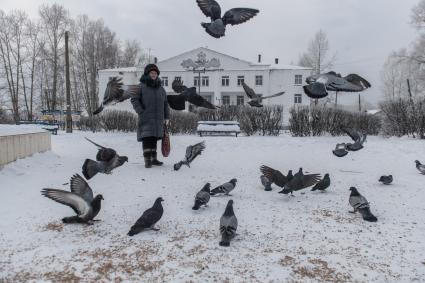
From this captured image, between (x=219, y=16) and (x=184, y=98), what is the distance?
201cm

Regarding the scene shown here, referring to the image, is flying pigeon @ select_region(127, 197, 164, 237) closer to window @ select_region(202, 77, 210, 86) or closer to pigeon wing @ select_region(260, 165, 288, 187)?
pigeon wing @ select_region(260, 165, 288, 187)

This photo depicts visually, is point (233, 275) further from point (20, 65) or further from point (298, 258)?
point (20, 65)

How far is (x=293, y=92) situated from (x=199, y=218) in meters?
35.7

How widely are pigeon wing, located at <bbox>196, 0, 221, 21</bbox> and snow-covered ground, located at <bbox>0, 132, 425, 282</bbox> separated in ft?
7.34

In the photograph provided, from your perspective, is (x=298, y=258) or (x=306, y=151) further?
(x=306, y=151)

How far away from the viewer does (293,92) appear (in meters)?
38.3

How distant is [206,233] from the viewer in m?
3.88

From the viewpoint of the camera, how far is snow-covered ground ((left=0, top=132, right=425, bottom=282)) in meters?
3.05

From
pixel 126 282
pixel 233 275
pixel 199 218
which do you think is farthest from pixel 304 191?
pixel 126 282

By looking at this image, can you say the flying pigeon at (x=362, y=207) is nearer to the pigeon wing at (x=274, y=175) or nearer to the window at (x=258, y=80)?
the pigeon wing at (x=274, y=175)

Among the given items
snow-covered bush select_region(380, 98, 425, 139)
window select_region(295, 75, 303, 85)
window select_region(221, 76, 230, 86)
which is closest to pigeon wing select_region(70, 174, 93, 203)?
snow-covered bush select_region(380, 98, 425, 139)

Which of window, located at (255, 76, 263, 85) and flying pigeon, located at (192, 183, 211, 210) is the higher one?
window, located at (255, 76, 263, 85)

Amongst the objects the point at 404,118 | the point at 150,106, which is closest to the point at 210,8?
the point at 150,106

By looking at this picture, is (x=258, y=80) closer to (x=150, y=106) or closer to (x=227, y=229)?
(x=150, y=106)
